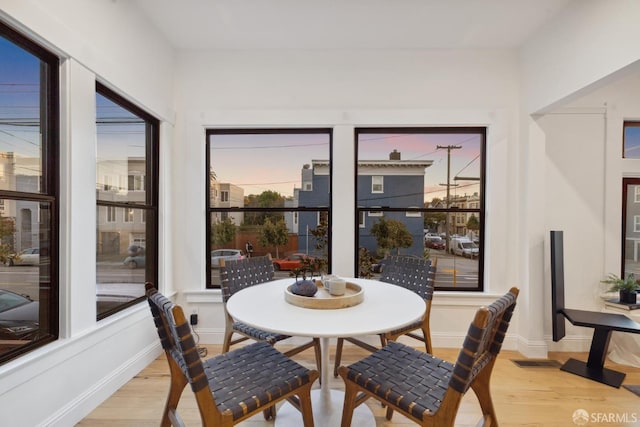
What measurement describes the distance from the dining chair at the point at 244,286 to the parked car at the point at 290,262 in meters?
0.49

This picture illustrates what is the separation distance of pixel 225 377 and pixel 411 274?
1.60 m

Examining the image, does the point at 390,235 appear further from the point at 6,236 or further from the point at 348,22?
the point at 6,236

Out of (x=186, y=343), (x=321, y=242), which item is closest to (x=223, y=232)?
(x=321, y=242)

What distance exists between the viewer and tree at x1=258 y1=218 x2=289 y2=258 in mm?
3033

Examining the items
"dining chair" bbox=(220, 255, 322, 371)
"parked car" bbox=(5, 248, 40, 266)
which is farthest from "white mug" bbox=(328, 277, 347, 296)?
"parked car" bbox=(5, 248, 40, 266)

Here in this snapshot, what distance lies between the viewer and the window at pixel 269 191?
3004 millimetres

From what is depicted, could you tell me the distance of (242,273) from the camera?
235 centimetres

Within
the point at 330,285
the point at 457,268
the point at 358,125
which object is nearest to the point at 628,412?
the point at 457,268

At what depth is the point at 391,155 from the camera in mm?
3000

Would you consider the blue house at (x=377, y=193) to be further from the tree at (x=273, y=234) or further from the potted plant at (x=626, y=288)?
the potted plant at (x=626, y=288)

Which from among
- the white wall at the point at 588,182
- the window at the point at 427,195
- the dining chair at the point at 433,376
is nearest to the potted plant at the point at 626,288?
the white wall at the point at 588,182

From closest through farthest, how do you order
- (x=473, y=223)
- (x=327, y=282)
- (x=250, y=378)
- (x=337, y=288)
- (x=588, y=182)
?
(x=250, y=378) < (x=337, y=288) < (x=327, y=282) < (x=588, y=182) < (x=473, y=223)

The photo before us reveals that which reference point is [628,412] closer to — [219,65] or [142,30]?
[219,65]

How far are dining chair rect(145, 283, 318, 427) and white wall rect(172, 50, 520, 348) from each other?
1.47 metres
